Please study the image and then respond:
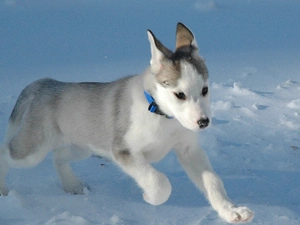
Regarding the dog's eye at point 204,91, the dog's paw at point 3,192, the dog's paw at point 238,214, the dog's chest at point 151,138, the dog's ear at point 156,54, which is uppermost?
the dog's ear at point 156,54

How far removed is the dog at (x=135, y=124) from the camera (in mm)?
3352

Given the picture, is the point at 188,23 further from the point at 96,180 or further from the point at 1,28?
the point at 96,180

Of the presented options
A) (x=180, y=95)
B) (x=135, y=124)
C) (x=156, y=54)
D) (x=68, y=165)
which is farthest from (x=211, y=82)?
(x=180, y=95)

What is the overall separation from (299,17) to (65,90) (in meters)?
5.30

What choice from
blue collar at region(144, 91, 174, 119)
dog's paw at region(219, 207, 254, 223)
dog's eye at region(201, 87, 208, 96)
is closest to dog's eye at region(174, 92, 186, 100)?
dog's eye at region(201, 87, 208, 96)

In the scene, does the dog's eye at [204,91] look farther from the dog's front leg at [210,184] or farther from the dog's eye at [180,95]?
the dog's front leg at [210,184]

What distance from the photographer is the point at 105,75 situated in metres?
6.55

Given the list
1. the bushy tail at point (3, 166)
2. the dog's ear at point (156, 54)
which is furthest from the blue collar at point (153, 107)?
the bushy tail at point (3, 166)

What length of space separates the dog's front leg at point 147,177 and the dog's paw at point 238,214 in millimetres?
423

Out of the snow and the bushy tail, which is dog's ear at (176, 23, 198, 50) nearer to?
the snow

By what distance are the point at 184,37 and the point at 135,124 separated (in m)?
0.68

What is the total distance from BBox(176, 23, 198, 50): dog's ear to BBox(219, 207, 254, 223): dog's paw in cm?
113

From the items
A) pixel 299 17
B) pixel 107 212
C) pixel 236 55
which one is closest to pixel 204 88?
pixel 107 212

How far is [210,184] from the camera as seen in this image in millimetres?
3586
